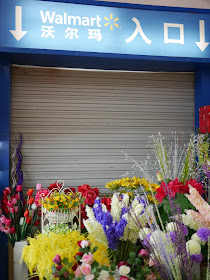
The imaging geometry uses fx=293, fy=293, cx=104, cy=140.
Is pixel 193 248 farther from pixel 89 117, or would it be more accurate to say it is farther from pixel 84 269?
pixel 89 117

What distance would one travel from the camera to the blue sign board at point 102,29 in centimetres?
277

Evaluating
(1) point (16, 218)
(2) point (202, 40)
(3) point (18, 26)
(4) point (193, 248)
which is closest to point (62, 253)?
(4) point (193, 248)

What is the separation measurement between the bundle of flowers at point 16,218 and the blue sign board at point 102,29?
1.44 m

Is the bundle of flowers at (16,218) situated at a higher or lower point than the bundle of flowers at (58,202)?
lower

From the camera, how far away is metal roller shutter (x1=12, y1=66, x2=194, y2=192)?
3.24m

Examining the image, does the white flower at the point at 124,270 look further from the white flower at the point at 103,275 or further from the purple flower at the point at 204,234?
the purple flower at the point at 204,234

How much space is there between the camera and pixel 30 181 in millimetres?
3209

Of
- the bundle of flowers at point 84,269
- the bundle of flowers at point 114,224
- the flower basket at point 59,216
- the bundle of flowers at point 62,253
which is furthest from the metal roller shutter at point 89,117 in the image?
the bundle of flowers at point 84,269

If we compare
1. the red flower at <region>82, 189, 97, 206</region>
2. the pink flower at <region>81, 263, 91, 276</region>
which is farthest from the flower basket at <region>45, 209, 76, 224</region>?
the pink flower at <region>81, 263, 91, 276</region>

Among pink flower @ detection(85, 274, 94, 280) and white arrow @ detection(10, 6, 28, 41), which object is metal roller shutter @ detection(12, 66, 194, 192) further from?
pink flower @ detection(85, 274, 94, 280)

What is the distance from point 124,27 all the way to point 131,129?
1.13 m

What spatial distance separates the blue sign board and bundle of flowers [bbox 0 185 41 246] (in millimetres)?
1437

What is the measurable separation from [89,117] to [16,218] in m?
1.34

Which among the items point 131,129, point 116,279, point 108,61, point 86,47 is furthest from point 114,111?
point 116,279
